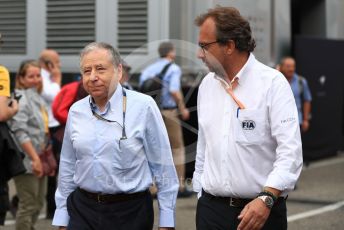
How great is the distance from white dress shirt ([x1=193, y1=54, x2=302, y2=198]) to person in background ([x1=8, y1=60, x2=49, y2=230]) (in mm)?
3477

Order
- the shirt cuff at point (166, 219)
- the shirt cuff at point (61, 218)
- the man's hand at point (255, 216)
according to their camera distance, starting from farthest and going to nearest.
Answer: the shirt cuff at point (61, 218) < the shirt cuff at point (166, 219) < the man's hand at point (255, 216)

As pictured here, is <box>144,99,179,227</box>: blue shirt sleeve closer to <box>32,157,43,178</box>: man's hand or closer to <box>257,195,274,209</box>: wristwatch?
<box>257,195,274,209</box>: wristwatch

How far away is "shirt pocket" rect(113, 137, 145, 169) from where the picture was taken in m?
4.10

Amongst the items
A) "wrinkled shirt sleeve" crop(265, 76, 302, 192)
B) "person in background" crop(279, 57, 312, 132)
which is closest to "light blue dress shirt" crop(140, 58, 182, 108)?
"person in background" crop(279, 57, 312, 132)

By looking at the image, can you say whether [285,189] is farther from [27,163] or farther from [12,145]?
[27,163]

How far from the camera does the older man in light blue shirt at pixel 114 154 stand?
4113 mm

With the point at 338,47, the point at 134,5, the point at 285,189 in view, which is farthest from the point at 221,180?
the point at 338,47

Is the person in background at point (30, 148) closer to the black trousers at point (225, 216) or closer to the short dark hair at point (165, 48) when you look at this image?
the short dark hair at point (165, 48)

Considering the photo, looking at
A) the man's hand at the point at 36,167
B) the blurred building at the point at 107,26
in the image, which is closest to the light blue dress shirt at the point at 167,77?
the blurred building at the point at 107,26

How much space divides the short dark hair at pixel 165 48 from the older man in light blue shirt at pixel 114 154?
3968 millimetres

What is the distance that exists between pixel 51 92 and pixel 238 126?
519cm

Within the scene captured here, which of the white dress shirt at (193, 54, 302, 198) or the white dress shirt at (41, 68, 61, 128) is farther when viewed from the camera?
the white dress shirt at (41, 68, 61, 128)

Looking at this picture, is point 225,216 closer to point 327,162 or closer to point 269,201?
point 269,201

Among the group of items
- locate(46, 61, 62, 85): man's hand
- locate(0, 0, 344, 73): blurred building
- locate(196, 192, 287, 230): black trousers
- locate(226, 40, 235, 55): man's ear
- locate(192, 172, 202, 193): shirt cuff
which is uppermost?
locate(0, 0, 344, 73): blurred building
